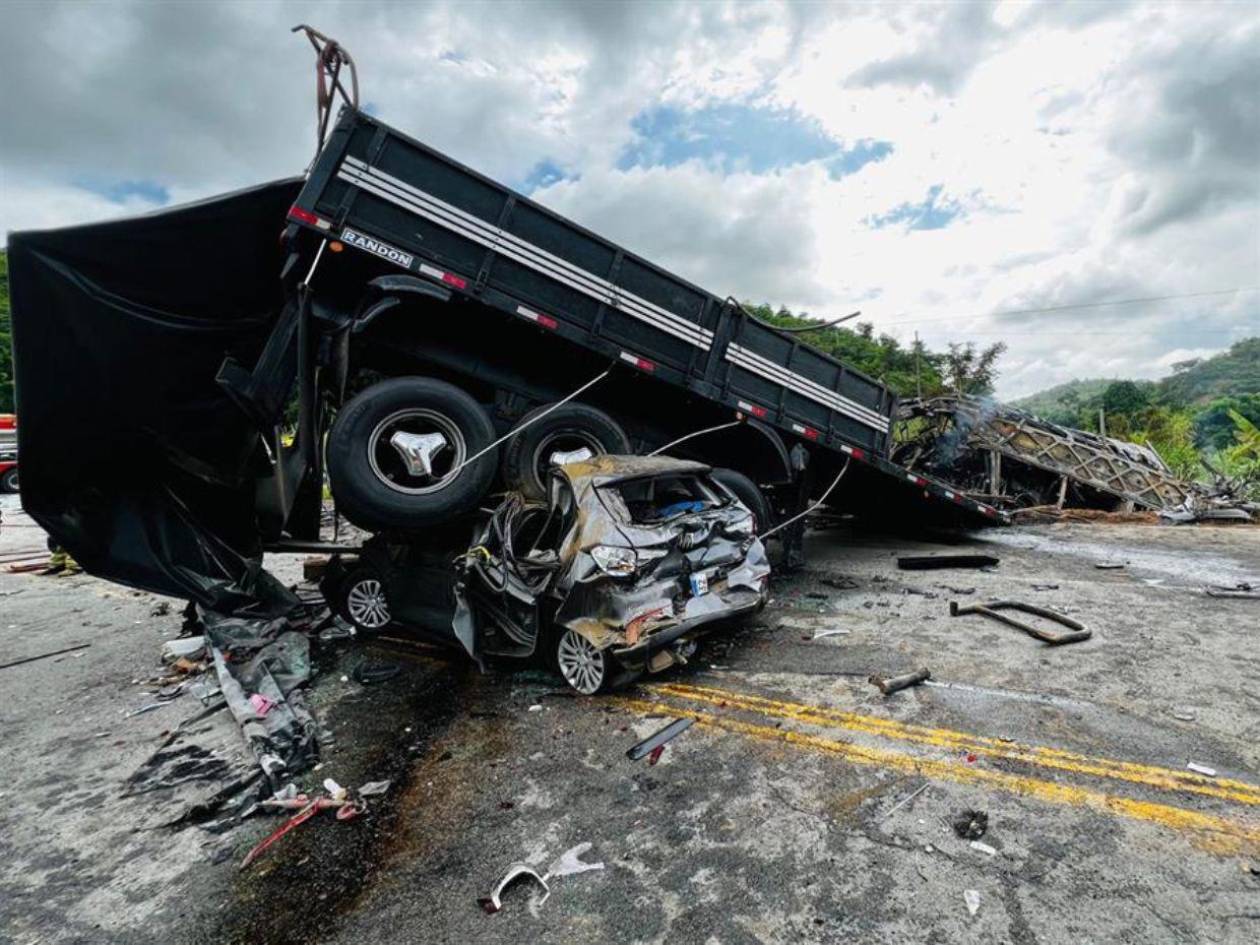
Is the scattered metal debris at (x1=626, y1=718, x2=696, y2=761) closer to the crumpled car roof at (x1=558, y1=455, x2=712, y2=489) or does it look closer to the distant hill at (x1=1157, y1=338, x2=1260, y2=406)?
the crumpled car roof at (x1=558, y1=455, x2=712, y2=489)

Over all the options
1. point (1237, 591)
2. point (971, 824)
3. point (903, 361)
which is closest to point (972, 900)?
point (971, 824)

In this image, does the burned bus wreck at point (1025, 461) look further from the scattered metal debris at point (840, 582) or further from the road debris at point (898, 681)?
the road debris at point (898, 681)

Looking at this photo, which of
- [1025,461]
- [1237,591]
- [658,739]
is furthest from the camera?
[1025,461]

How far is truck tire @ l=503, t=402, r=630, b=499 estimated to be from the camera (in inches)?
222

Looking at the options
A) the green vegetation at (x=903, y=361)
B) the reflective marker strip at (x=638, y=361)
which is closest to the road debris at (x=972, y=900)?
the reflective marker strip at (x=638, y=361)

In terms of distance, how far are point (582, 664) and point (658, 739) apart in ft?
2.72

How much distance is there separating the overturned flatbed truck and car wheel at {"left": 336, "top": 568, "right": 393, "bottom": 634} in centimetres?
81

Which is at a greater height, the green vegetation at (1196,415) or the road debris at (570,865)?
the green vegetation at (1196,415)

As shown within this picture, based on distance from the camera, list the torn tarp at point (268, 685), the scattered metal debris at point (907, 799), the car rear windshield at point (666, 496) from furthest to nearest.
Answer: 1. the car rear windshield at point (666, 496)
2. the torn tarp at point (268, 685)
3. the scattered metal debris at point (907, 799)

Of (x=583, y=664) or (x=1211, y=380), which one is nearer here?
(x=583, y=664)

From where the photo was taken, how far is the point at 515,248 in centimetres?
521

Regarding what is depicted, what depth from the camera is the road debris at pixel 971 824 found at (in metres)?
2.51

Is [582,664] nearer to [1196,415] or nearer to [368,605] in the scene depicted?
[368,605]

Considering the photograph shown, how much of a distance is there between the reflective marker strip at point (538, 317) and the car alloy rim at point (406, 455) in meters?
1.09
